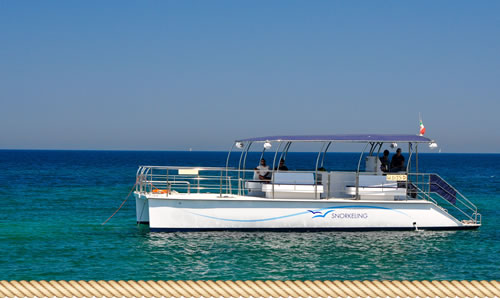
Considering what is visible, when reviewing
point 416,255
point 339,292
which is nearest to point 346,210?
point 416,255

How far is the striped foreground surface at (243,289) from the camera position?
8.45 m

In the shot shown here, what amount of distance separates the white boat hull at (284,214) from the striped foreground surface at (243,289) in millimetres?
10540

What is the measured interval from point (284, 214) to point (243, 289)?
36.3 feet

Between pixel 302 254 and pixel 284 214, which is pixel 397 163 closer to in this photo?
pixel 284 214

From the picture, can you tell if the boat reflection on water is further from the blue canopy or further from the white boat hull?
the blue canopy

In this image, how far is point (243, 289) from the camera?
8.48m

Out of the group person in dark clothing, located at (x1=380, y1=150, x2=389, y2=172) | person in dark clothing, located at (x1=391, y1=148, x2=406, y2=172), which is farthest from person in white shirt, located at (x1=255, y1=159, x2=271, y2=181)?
person in dark clothing, located at (x1=391, y1=148, x2=406, y2=172)

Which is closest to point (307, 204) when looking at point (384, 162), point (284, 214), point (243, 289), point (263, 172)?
point (284, 214)

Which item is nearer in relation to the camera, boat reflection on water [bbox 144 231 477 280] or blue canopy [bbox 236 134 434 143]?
boat reflection on water [bbox 144 231 477 280]

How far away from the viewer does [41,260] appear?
16203mm

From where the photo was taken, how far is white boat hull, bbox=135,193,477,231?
1922 cm

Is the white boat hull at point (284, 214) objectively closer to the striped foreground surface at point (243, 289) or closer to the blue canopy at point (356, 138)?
the blue canopy at point (356, 138)

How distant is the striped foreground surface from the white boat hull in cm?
1054

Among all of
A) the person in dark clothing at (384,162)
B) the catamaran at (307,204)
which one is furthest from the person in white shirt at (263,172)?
the person in dark clothing at (384,162)
